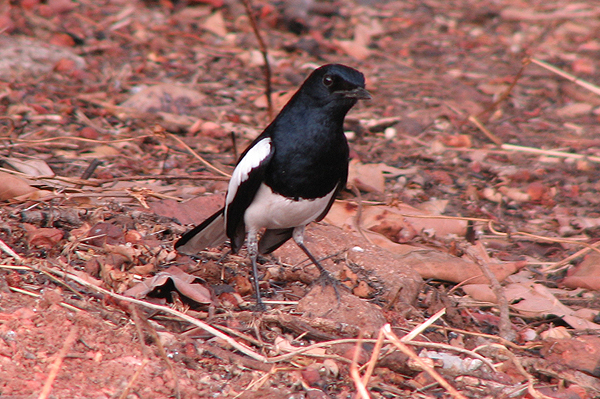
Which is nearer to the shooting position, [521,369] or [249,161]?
[521,369]

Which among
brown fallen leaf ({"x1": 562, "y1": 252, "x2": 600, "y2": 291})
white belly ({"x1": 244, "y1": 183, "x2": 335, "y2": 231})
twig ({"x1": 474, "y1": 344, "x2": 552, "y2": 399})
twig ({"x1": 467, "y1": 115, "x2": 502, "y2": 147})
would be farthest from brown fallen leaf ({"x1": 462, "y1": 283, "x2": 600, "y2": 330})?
twig ({"x1": 467, "y1": 115, "x2": 502, "y2": 147})

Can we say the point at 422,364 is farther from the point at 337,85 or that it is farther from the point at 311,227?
the point at 311,227

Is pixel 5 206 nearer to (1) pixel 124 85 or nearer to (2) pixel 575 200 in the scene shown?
(1) pixel 124 85

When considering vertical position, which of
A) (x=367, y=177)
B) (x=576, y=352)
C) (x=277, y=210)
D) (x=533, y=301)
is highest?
(x=277, y=210)

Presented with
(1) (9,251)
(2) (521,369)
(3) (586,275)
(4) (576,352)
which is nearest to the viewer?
(2) (521,369)

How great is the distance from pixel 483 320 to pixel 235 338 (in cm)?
144

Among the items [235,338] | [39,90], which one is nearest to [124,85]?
[39,90]

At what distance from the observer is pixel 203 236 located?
12.8 feet

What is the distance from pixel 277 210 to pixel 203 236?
0.48m

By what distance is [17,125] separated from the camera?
217 inches

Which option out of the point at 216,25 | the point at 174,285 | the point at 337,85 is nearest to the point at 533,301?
the point at 337,85

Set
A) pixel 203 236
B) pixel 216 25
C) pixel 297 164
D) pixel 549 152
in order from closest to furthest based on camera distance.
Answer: pixel 297 164 → pixel 203 236 → pixel 549 152 → pixel 216 25

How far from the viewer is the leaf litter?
3.07 metres

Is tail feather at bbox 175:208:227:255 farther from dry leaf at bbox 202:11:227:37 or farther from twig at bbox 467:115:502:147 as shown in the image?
dry leaf at bbox 202:11:227:37
